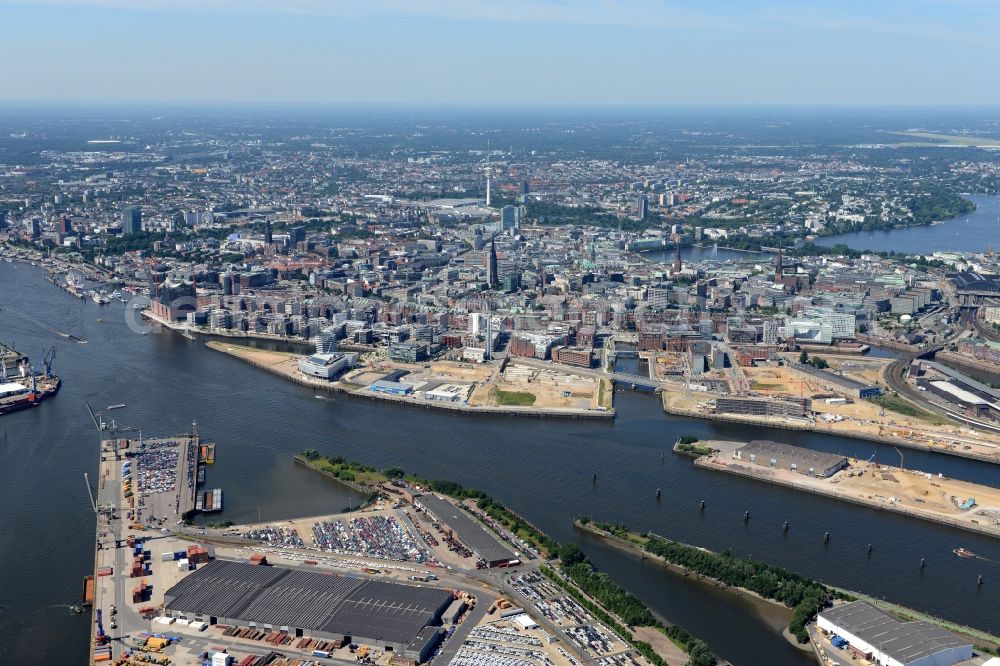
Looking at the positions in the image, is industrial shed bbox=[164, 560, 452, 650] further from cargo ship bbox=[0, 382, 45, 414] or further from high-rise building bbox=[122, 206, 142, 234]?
high-rise building bbox=[122, 206, 142, 234]

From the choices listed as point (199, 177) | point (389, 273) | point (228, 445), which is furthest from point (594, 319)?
point (199, 177)

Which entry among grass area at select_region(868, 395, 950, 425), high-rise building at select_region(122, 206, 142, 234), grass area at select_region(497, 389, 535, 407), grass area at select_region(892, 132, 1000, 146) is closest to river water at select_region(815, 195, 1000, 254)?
grass area at select_region(868, 395, 950, 425)

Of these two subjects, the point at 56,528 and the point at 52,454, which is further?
the point at 52,454

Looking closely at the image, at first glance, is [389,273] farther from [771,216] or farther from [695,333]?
[771,216]

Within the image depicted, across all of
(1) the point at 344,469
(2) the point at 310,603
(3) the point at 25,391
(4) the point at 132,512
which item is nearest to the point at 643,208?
(3) the point at 25,391

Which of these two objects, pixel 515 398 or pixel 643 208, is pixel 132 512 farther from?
pixel 643 208

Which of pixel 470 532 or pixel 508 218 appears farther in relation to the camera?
pixel 508 218
